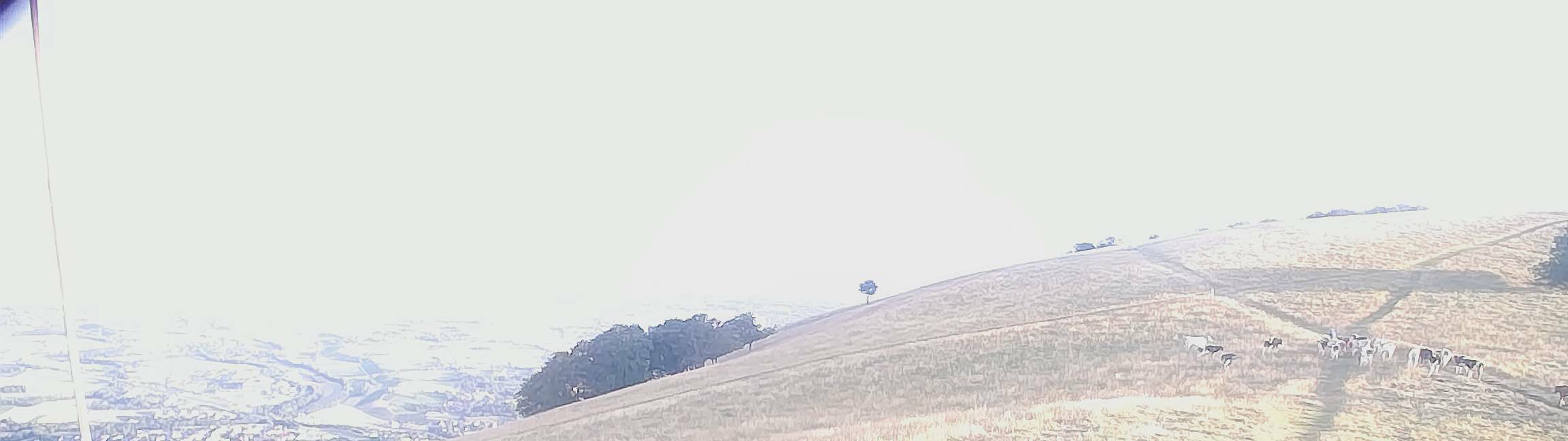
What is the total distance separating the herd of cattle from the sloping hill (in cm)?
13

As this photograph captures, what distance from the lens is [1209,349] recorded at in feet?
39.3

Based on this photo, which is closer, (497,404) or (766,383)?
(766,383)

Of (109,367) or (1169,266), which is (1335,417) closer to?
(1169,266)

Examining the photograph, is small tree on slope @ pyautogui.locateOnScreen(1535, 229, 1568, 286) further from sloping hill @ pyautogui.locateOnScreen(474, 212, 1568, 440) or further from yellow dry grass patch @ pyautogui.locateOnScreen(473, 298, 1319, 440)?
yellow dry grass patch @ pyautogui.locateOnScreen(473, 298, 1319, 440)

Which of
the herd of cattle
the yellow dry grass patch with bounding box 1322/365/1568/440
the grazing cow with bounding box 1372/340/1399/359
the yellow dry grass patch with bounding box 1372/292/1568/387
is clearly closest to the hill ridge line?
the herd of cattle

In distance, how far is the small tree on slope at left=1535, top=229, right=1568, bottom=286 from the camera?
1277cm

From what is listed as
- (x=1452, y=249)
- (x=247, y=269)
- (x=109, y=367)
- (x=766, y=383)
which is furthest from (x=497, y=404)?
(x=1452, y=249)

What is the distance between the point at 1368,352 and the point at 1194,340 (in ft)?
6.70

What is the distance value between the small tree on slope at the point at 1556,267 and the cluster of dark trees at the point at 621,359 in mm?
15512

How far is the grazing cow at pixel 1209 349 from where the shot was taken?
11898 mm

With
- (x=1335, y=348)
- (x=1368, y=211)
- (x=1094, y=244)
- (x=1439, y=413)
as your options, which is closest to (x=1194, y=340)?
(x=1335, y=348)

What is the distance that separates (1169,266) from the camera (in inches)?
770

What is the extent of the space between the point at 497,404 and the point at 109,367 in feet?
25.0

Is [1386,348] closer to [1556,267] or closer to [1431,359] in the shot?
[1431,359]
